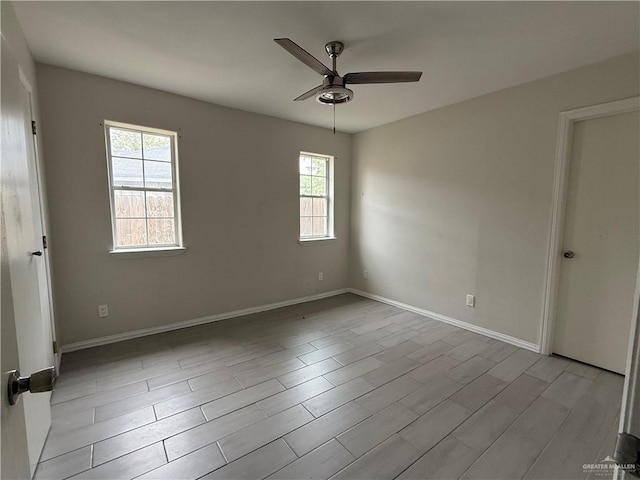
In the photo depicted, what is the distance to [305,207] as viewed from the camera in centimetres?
437

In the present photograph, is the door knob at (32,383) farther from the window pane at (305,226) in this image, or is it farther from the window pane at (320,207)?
the window pane at (320,207)

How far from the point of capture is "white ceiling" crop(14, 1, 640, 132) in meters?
1.80

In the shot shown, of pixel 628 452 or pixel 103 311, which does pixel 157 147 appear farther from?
pixel 628 452

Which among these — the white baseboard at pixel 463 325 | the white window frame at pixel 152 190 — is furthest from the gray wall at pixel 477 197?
the white window frame at pixel 152 190

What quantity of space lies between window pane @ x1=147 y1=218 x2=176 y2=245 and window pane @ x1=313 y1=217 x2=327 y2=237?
1995 millimetres

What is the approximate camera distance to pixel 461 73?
8.56ft

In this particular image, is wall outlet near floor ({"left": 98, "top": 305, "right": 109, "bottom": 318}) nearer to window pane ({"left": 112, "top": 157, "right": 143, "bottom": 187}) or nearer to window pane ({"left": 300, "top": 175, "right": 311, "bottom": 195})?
window pane ({"left": 112, "top": 157, "right": 143, "bottom": 187})

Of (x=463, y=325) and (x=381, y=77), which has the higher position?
(x=381, y=77)

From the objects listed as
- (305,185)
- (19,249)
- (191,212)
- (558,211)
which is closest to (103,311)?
(191,212)

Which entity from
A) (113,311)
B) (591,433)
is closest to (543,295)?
(591,433)

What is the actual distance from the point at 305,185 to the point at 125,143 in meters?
2.23

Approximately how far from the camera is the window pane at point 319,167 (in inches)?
175

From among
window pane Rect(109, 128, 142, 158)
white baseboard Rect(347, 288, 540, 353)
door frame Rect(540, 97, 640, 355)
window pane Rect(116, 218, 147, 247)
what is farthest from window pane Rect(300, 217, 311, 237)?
door frame Rect(540, 97, 640, 355)

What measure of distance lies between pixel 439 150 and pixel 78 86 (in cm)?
370
